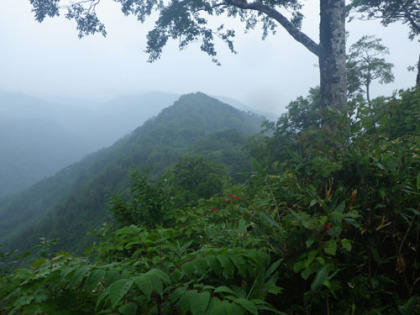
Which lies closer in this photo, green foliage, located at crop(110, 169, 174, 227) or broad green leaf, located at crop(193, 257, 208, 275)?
broad green leaf, located at crop(193, 257, 208, 275)

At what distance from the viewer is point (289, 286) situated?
144 cm

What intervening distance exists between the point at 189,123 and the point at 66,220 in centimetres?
5970

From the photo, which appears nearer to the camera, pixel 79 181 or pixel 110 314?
pixel 110 314

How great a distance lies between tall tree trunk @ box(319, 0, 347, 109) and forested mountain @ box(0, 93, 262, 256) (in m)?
17.0

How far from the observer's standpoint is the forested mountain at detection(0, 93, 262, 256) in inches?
2119

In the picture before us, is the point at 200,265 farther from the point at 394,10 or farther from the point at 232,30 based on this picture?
the point at 394,10

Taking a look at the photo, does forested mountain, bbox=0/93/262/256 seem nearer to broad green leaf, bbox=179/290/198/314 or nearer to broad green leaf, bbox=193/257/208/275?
broad green leaf, bbox=193/257/208/275

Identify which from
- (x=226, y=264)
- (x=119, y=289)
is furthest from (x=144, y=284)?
(x=226, y=264)

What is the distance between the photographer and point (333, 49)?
5020 mm

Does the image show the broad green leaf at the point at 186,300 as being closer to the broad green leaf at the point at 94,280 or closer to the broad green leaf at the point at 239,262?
the broad green leaf at the point at 239,262

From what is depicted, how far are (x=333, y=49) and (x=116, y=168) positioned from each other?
2805 inches

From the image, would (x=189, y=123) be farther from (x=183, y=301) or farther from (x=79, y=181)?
(x=183, y=301)

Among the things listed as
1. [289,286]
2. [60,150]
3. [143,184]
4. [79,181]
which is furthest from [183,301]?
[60,150]

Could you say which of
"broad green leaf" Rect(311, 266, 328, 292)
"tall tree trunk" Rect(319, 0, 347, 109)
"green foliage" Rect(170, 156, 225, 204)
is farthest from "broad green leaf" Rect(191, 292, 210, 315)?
"green foliage" Rect(170, 156, 225, 204)
